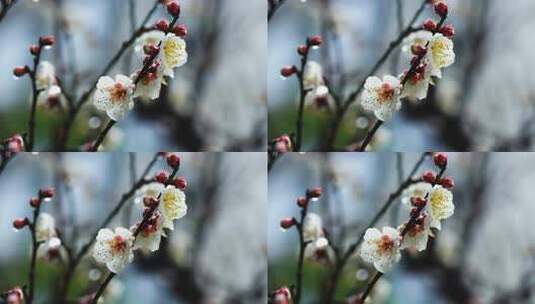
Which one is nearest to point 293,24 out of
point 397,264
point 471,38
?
point 471,38

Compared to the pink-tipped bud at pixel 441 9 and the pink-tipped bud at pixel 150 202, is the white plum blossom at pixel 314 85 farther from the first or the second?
the pink-tipped bud at pixel 150 202

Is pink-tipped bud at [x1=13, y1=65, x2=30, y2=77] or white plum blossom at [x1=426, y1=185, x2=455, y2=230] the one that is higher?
pink-tipped bud at [x1=13, y1=65, x2=30, y2=77]

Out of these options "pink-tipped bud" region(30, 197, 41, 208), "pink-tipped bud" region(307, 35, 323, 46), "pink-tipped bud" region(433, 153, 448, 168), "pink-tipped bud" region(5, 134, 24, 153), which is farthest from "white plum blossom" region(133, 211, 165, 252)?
"pink-tipped bud" region(433, 153, 448, 168)

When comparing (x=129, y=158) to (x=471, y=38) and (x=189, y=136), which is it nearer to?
(x=189, y=136)

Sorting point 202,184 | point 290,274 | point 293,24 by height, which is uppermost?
point 293,24

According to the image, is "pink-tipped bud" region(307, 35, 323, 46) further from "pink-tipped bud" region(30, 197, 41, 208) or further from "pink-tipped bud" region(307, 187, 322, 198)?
"pink-tipped bud" region(30, 197, 41, 208)
